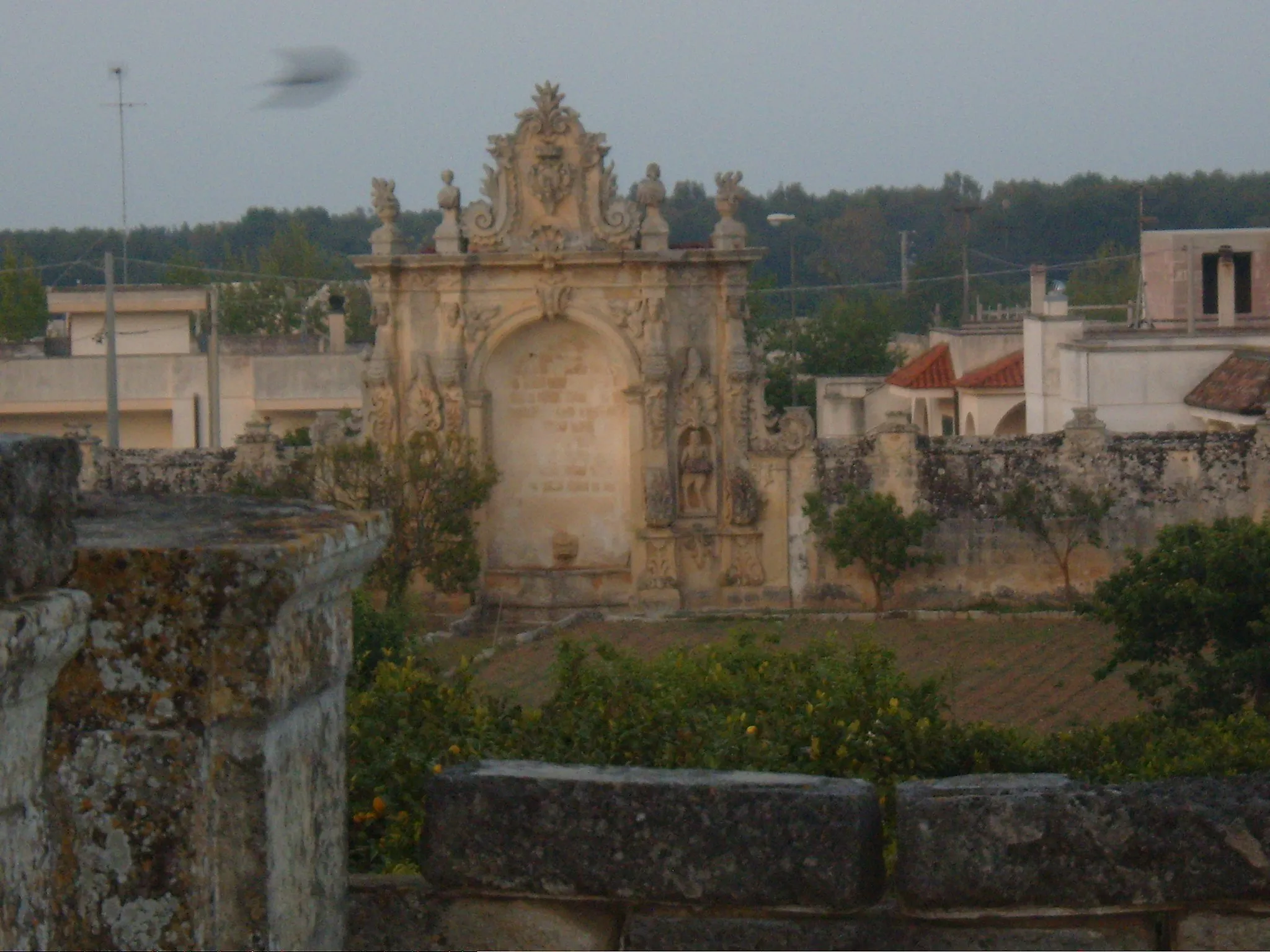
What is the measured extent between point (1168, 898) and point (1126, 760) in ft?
12.5

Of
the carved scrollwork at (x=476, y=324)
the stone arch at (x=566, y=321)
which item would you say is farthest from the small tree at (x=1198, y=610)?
the carved scrollwork at (x=476, y=324)

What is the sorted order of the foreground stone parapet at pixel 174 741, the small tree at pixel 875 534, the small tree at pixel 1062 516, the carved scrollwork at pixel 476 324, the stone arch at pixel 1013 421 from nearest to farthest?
the foreground stone parapet at pixel 174 741, the small tree at pixel 875 534, the small tree at pixel 1062 516, the carved scrollwork at pixel 476 324, the stone arch at pixel 1013 421

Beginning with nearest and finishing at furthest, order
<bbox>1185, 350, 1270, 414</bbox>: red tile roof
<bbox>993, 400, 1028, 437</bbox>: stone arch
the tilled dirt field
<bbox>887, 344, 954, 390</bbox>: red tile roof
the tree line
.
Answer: the tilled dirt field → <bbox>1185, 350, 1270, 414</bbox>: red tile roof → <bbox>993, 400, 1028, 437</bbox>: stone arch → <bbox>887, 344, 954, 390</bbox>: red tile roof → the tree line

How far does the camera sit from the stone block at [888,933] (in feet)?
14.9

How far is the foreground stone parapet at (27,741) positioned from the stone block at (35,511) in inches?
1.4

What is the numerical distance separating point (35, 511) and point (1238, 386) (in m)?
32.9

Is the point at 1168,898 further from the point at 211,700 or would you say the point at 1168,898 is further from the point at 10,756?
the point at 10,756

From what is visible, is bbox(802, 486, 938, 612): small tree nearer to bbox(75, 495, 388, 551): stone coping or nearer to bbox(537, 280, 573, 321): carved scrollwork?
bbox(537, 280, 573, 321): carved scrollwork

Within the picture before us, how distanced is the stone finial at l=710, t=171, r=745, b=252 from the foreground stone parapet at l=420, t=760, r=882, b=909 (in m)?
26.1

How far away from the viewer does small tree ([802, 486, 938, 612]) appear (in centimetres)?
3042

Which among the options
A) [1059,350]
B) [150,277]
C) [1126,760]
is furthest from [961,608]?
[150,277]

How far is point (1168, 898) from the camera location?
176 inches

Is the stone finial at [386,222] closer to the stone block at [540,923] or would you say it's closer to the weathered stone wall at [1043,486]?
the weathered stone wall at [1043,486]

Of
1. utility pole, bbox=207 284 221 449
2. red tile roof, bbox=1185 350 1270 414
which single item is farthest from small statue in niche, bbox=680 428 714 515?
utility pole, bbox=207 284 221 449
